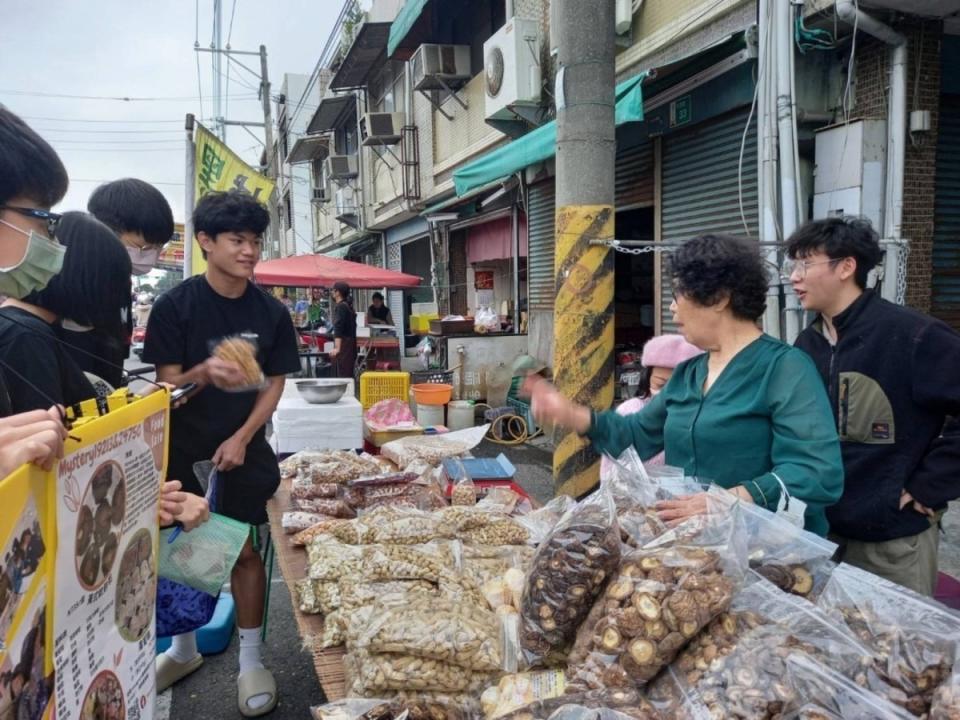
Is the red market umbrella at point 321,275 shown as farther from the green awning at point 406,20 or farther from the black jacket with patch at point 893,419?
the black jacket with patch at point 893,419

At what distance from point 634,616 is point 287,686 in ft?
7.82

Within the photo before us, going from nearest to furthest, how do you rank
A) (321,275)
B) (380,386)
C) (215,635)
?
1. (215,635)
2. (380,386)
3. (321,275)

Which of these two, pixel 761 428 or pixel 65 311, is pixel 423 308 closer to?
pixel 65 311

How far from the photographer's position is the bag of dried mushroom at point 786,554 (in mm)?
1536

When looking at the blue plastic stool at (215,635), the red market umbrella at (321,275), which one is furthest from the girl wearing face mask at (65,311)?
the red market umbrella at (321,275)

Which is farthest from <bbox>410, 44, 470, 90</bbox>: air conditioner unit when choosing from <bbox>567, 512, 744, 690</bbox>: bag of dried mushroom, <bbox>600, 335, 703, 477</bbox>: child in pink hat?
<bbox>567, 512, 744, 690</bbox>: bag of dried mushroom

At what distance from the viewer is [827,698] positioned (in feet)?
3.75

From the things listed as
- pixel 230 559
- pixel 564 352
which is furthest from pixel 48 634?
pixel 564 352

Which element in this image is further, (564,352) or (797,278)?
(564,352)

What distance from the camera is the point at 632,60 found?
7.47 meters

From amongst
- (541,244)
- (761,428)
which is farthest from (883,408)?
(541,244)

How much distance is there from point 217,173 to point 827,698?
6741mm

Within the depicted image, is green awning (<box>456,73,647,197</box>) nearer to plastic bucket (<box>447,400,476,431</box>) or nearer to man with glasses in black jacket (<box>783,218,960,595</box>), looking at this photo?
plastic bucket (<box>447,400,476,431</box>)

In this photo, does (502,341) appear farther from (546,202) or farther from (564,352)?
(564,352)
